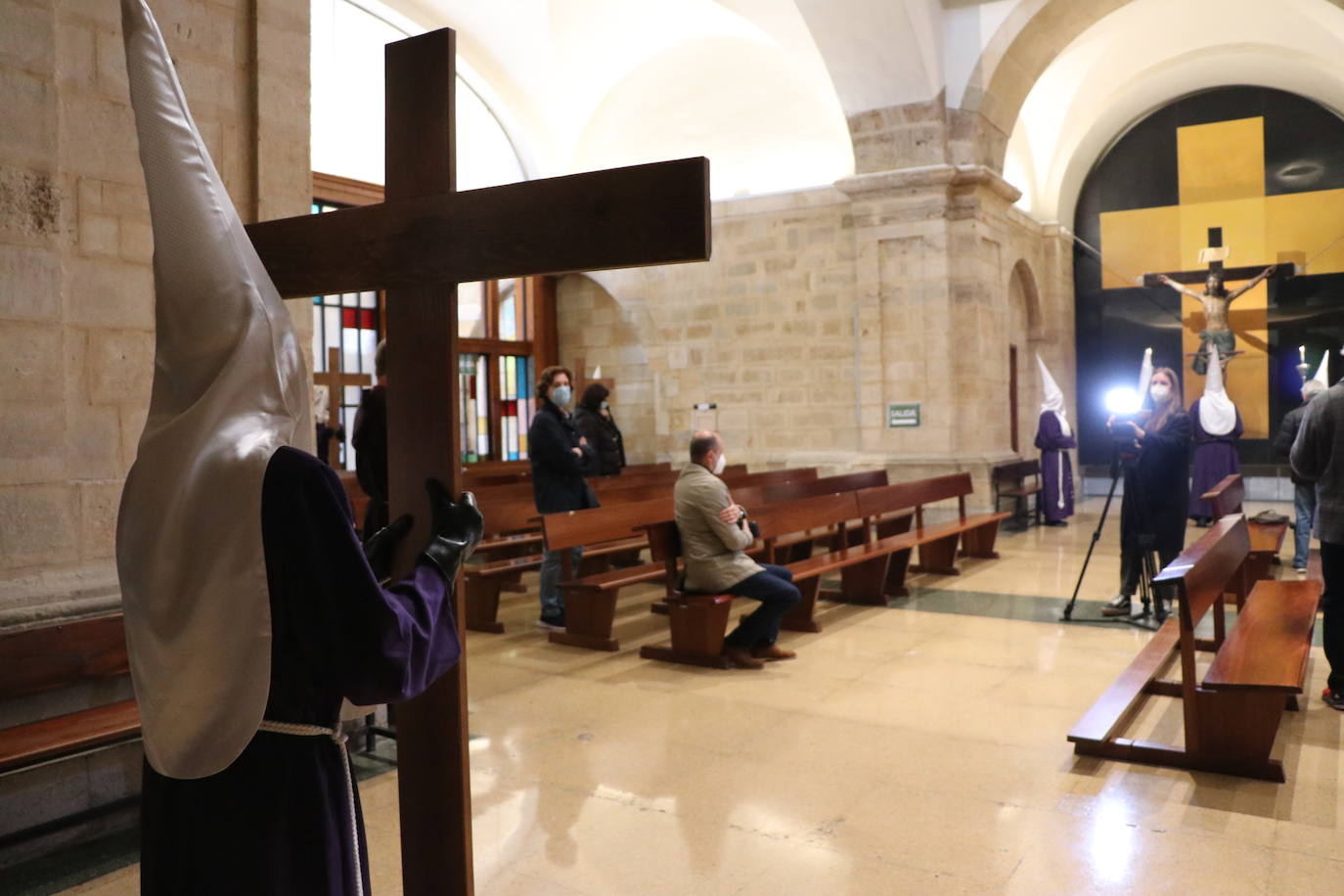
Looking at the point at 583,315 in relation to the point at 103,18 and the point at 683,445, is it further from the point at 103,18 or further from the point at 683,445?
the point at 103,18

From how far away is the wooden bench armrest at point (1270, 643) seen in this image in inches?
151

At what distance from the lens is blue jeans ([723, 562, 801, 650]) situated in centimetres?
572

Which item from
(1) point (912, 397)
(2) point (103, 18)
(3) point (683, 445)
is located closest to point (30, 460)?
(2) point (103, 18)

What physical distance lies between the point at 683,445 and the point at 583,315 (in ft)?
7.71

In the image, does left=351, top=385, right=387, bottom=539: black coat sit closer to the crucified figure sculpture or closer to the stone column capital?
the stone column capital

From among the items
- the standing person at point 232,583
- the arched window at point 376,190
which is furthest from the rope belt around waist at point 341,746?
the arched window at point 376,190

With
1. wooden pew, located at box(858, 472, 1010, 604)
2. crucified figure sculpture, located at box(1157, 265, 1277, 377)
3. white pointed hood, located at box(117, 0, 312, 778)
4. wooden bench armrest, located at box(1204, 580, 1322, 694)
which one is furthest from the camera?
crucified figure sculpture, located at box(1157, 265, 1277, 377)

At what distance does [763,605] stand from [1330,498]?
270 cm

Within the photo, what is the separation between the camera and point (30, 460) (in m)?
3.47

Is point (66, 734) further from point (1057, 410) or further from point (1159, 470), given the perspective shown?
point (1057, 410)

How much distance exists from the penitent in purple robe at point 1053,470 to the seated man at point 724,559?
7.19m

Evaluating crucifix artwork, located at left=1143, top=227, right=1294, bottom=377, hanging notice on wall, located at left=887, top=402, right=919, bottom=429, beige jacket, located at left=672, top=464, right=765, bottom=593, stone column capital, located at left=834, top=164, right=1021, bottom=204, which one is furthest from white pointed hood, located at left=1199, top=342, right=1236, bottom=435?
beige jacket, located at left=672, top=464, right=765, bottom=593

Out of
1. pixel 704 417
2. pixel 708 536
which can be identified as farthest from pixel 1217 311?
pixel 708 536

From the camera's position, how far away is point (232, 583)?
1.53 m
